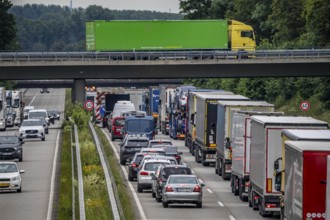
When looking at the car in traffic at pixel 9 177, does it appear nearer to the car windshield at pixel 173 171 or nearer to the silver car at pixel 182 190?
the car windshield at pixel 173 171

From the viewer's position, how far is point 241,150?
4588 cm

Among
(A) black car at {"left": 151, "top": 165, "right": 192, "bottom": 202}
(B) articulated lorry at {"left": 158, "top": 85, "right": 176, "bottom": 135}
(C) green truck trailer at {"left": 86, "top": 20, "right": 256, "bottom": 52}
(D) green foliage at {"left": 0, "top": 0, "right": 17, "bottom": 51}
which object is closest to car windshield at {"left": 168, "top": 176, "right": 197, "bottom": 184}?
Result: (A) black car at {"left": 151, "top": 165, "right": 192, "bottom": 202}

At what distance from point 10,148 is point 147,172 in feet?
57.4

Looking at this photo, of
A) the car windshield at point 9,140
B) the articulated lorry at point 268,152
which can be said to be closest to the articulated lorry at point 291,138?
the articulated lorry at point 268,152

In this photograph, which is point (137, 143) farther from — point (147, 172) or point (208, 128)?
point (147, 172)

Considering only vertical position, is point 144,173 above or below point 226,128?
below

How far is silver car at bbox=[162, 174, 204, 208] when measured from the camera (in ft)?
139

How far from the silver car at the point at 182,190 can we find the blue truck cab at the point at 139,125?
31903 millimetres

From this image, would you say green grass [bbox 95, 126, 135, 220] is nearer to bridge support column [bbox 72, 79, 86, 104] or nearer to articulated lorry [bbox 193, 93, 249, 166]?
articulated lorry [bbox 193, 93, 249, 166]

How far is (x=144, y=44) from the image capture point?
357ft

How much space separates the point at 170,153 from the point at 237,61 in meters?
38.9

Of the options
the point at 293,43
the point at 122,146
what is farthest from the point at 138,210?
the point at 293,43

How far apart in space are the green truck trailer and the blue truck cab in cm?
3251

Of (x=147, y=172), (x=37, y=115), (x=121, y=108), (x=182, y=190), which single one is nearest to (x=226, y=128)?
(x=147, y=172)
